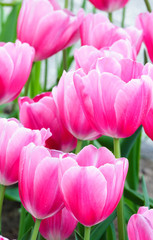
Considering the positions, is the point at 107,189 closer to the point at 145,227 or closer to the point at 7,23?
the point at 145,227

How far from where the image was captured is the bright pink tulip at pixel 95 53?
0.64m

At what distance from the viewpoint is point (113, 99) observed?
1.81 ft

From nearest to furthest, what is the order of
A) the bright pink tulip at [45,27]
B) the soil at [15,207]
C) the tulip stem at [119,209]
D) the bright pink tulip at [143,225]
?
the bright pink tulip at [143,225], the tulip stem at [119,209], the bright pink tulip at [45,27], the soil at [15,207]

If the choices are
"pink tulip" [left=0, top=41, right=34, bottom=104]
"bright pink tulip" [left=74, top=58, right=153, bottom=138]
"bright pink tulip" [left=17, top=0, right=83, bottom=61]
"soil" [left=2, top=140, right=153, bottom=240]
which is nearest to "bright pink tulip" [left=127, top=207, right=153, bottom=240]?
"bright pink tulip" [left=74, top=58, right=153, bottom=138]

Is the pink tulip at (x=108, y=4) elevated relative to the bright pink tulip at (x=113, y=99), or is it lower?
lower

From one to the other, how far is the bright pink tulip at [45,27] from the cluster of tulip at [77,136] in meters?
0.14

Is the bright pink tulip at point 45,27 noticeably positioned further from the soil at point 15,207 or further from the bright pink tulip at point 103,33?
the soil at point 15,207

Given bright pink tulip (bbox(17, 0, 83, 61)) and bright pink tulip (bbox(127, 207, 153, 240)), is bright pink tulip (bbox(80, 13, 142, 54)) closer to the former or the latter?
bright pink tulip (bbox(17, 0, 83, 61))

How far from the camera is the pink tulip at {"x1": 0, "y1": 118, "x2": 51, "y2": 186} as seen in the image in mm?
553

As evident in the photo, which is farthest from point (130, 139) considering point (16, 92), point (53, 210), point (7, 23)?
point (7, 23)

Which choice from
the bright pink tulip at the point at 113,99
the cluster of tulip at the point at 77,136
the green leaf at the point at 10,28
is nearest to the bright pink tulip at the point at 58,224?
the cluster of tulip at the point at 77,136

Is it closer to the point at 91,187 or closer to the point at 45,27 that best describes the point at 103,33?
the point at 45,27

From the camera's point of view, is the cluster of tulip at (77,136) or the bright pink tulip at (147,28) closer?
the cluster of tulip at (77,136)

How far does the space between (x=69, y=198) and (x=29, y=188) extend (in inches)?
1.9
